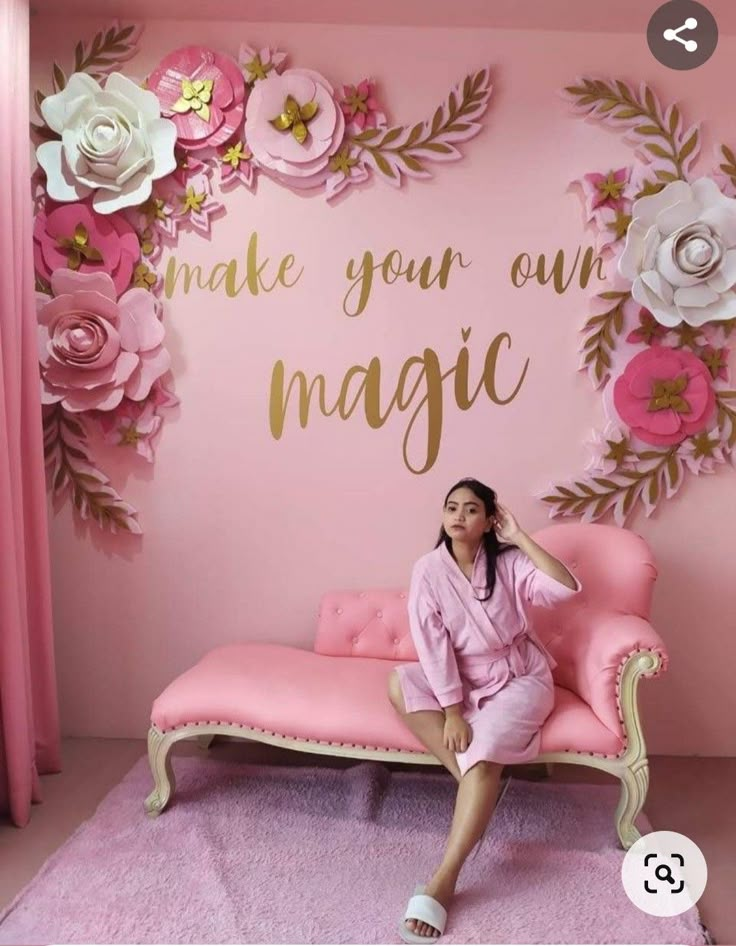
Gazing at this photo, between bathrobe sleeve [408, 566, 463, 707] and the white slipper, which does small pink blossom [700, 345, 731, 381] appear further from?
the white slipper

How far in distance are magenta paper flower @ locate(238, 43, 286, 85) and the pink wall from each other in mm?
70

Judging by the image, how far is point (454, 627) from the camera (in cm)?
271

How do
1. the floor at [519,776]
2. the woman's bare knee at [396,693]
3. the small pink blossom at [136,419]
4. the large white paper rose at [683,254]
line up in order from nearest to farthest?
the floor at [519,776] < the woman's bare knee at [396,693] < the large white paper rose at [683,254] < the small pink blossom at [136,419]

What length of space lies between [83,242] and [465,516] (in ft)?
5.69

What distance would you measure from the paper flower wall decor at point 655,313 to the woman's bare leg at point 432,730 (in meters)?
1.01

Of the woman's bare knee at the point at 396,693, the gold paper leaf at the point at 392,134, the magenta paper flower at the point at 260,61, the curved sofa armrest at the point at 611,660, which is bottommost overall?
the woman's bare knee at the point at 396,693

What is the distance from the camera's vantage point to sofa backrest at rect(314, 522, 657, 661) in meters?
2.92

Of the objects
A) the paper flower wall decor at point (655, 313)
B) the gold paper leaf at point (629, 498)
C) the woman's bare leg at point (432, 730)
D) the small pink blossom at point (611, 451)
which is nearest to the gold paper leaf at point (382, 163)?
the paper flower wall decor at point (655, 313)

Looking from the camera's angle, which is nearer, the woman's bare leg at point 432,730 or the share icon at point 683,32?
the woman's bare leg at point 432,730

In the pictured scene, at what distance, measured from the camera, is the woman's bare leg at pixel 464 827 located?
7.41 ft

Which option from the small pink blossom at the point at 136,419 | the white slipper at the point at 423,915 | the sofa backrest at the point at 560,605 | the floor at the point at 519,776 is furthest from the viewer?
the small pink blossom at the point at 136,419

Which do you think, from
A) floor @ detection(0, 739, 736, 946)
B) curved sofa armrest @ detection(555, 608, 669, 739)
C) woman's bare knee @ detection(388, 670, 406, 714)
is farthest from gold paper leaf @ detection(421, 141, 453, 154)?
floor @ detection(0, 739, 736, 946)

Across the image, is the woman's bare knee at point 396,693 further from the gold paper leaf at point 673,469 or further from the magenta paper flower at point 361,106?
the magenta paper flower at point 361,106

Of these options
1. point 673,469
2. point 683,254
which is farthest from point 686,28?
point 673,469
